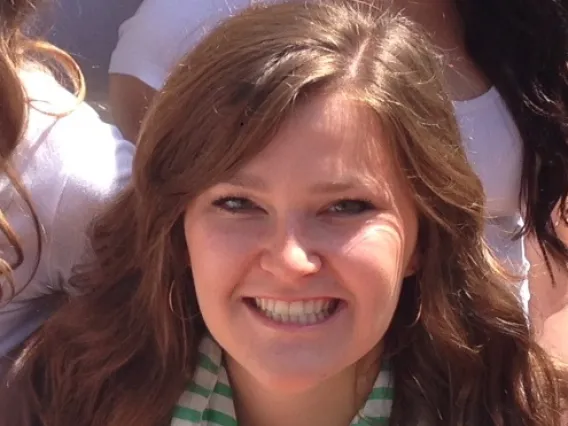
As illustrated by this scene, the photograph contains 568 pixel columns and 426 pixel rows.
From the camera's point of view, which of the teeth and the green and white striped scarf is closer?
the teeth

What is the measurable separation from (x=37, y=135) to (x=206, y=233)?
29cm

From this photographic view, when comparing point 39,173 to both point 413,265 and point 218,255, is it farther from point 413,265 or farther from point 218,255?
point 413,265

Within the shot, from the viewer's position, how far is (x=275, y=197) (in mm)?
1263

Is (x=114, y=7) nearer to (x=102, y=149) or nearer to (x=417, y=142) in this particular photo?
(x=102, y=149)

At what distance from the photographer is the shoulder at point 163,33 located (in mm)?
1733

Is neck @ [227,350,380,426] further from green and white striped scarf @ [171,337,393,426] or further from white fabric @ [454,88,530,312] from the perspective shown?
white fabric @ [454,88,530,312]

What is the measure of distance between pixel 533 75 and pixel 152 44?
611 mm

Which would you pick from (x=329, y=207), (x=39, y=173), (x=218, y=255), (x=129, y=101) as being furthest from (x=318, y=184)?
(x=129, y=101)

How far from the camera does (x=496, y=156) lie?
1.75 meters

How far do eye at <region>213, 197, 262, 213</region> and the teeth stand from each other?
0.11m

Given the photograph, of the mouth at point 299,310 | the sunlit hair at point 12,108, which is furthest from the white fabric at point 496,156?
the sunlit hair at point 12,108

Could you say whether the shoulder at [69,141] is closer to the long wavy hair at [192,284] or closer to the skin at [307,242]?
the long wavy hair at [192,284]

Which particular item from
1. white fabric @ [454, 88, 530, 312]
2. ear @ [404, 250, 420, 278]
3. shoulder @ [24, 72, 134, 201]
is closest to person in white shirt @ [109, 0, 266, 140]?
shoulder @ [24, 72, 134, 201]

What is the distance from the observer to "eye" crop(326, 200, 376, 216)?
1.29 metres
